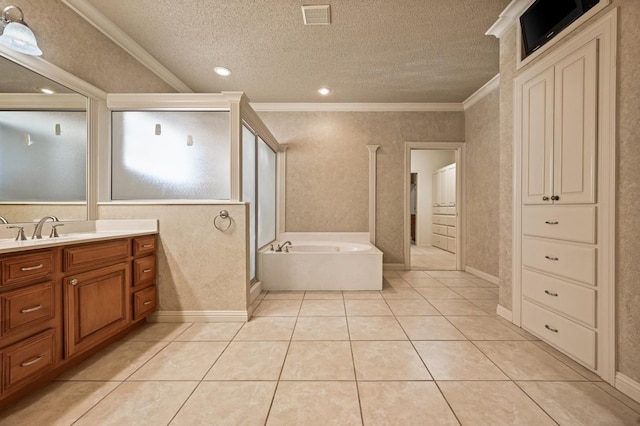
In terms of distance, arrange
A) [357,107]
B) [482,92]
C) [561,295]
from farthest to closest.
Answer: [357,107] → [482,92] → [561,295]

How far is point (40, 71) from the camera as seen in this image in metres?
1.76

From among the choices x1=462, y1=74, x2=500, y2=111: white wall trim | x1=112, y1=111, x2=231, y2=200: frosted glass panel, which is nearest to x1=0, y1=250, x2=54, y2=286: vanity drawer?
x1=112, y1=111, x2=231, y2=200: frosted glass panel

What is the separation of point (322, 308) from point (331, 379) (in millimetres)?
1085

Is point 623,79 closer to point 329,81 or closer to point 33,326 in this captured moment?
point 329,81

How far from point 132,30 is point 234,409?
310 centimetres

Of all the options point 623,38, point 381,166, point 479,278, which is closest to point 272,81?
point 381,166

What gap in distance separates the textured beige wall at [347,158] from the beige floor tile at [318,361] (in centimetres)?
239

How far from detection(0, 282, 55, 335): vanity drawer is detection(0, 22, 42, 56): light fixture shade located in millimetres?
1373

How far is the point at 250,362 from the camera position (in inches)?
63.9

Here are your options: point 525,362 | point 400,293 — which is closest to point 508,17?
point 525,362

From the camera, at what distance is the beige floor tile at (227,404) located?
1.17 metres

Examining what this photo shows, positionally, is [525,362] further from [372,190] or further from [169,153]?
[169,153]

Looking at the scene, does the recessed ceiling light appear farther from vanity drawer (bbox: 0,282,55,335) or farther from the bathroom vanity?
vanity drawer (bbox: 0,282,55,335)

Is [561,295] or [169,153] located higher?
[169,153]
